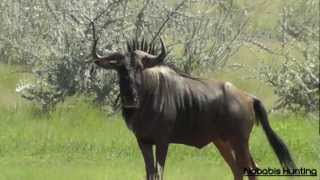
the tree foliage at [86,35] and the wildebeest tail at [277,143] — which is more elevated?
the tree foliage at [86,35]

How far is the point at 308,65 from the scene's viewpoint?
2112cm

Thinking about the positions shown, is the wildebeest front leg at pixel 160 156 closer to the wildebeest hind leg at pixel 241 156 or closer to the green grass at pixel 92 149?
the wildebeest hind leg at pixel 241 156

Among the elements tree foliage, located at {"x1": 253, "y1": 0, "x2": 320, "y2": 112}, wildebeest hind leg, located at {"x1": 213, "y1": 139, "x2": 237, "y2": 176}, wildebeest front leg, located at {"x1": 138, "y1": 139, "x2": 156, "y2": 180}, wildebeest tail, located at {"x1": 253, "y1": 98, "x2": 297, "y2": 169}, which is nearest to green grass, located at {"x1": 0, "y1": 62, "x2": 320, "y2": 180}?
tree foliage, located at {"x1": 253, "y1": 0, "x2": 320, "y2": 112}

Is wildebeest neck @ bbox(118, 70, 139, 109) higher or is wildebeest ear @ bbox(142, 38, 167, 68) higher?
wildebeest ear @ bbox(142, 38, 167, 68)

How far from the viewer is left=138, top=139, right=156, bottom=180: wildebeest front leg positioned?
9828mm

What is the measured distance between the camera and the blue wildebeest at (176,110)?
9.67m

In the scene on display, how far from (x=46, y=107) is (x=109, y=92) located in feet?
5.18

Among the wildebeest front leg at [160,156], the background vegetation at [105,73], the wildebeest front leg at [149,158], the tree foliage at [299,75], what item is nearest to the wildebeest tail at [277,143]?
the wildebeest front leg at [160,156]

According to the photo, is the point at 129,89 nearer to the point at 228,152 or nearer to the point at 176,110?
the point at 176,110

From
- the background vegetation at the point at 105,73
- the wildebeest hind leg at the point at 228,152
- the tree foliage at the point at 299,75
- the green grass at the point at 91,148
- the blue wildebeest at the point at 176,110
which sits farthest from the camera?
the tree foliage at the point at 299,75

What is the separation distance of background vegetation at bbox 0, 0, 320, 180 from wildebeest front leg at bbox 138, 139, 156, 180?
4321 mm

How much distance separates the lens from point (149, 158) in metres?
9.84

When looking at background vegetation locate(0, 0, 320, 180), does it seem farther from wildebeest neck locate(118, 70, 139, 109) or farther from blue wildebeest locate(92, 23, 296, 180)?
wildebeest neck locate(118, 70, 139, 109)

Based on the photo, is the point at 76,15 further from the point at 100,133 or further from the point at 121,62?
the point at 121,62
